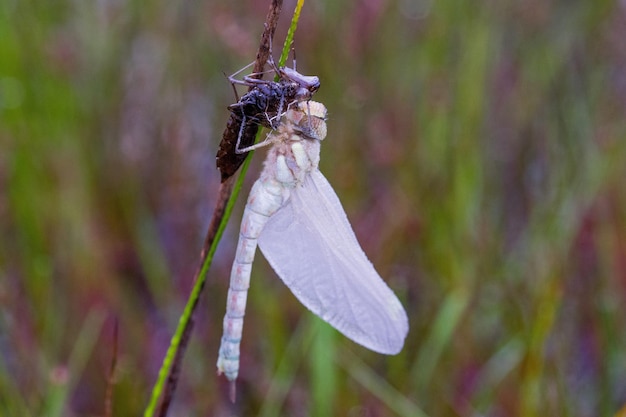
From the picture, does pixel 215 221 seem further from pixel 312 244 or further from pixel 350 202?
pixel 350 202

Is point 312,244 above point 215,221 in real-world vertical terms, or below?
below

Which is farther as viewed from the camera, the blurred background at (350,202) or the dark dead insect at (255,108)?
the blurred background at (350,202)

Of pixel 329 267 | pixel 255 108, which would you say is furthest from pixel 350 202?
pixel 255 108

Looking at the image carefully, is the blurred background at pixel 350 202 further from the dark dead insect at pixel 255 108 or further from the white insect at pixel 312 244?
the dark dead insect at pixel 255 108

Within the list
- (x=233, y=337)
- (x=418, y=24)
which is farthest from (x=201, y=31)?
(x=233, y=337)

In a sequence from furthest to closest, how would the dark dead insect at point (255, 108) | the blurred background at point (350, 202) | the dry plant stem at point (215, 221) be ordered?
the blurred background at point (350, 202) < the dark dead insect at point (255, 108) < the dry plant stem at point (215, 221)

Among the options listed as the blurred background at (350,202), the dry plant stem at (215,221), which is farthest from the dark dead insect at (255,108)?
the blurred background at (350,202)

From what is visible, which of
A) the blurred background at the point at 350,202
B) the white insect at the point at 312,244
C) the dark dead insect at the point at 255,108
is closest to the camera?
the dark dead insect at the point at 255,108
